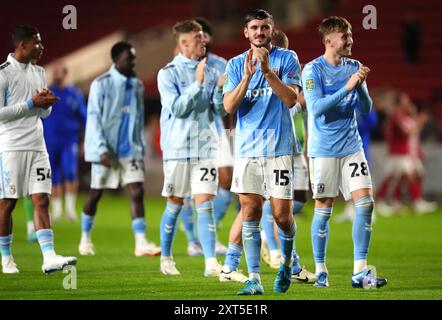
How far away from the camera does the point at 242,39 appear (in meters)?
28.5

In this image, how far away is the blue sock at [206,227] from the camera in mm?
9758

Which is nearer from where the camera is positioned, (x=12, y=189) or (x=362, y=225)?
(x=362, y=225)

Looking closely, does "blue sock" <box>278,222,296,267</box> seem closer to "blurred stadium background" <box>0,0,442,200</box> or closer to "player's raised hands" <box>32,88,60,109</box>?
"player's raised hands" <box>32,88,60,109</box>

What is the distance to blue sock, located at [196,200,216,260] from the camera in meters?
9.76

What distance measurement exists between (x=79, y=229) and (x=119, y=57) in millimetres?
4388

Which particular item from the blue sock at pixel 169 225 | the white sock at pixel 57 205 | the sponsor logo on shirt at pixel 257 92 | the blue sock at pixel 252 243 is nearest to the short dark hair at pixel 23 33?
the blue sock at pixel 169 225

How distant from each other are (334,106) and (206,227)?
1.84 m

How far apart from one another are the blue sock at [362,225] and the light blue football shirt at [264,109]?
3.16 feet

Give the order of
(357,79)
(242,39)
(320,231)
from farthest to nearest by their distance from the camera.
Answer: (242,39) → (320,231) → (357,79)

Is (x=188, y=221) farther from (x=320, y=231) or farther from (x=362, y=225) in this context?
(x=362, y=225)

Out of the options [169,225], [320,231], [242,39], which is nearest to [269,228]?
[169,225]

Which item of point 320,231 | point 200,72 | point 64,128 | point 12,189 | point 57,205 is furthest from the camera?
point 57,205

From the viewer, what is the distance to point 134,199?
1198 cm
